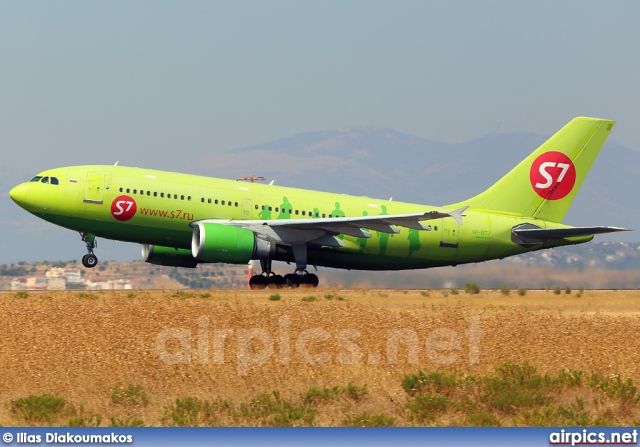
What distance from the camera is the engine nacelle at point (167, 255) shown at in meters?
41.1

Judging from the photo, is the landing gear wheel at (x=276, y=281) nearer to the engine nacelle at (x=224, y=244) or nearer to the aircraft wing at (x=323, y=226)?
the aircraft wing at (x=323, y=226)

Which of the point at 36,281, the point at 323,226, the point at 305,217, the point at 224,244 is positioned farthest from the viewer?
the point at 36,281

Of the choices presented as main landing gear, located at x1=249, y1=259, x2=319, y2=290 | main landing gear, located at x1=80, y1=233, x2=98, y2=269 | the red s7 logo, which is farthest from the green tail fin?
main landing gear, located at x1=80, y1=233, x2=98, y2=269

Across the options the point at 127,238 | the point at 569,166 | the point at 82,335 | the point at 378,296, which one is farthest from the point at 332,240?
the point at 82,335

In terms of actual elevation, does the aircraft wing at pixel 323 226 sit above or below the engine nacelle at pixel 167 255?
above

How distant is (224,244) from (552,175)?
45.5 feet

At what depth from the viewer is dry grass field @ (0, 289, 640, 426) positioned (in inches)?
805

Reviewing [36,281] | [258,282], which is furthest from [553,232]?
[36,281]

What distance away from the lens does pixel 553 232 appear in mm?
40531

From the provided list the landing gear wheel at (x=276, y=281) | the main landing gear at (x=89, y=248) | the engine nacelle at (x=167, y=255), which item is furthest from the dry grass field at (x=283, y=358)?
the engine nacelle at (x=167, y=255)

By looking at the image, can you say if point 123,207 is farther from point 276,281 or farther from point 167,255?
point 276,281

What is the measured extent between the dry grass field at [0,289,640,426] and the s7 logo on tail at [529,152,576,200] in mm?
12289

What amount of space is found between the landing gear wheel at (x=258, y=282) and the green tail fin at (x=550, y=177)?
829cm

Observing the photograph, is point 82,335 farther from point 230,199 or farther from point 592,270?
point 592,270
